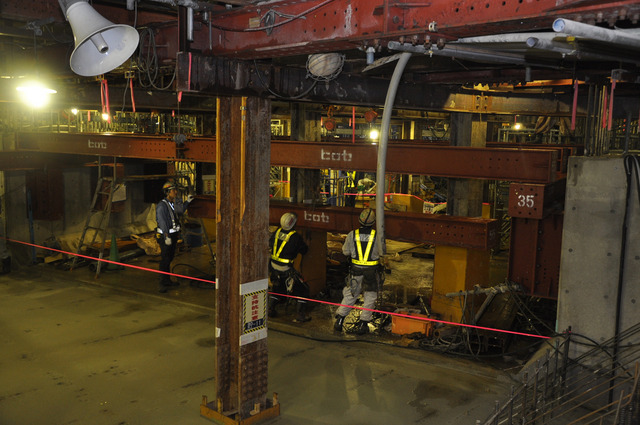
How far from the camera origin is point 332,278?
43.6ft

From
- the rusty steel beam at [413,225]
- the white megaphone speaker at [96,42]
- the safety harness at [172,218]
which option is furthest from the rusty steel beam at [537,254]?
the safety harness at [172,218]

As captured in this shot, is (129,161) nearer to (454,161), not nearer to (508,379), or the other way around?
(454,161)

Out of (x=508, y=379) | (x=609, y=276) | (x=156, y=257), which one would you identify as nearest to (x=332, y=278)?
(x=156, y=257)

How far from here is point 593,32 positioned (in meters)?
2.88

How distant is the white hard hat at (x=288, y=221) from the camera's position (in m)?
10.2

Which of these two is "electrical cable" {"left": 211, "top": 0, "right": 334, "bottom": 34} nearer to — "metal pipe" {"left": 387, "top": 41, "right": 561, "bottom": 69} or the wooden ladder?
"metal pipe" {"left": 387, "top": 41, "right": 561, "bottom": 69}

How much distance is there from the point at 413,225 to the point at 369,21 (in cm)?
532

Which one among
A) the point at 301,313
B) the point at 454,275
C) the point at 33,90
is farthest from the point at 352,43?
the point at 301,313

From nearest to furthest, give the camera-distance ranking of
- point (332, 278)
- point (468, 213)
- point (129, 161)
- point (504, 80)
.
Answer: point (504, 80) → point (468, 213) → point (332, 278) → point (129, 161)

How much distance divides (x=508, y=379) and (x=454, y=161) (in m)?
3.04

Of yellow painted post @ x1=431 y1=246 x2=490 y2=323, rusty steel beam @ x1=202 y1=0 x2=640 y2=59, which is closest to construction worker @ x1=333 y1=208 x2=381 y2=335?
yellow painted post @ x1=431 y1=246 x2=490 y2=323

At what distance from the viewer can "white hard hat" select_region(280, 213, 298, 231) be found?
10195 millimetres

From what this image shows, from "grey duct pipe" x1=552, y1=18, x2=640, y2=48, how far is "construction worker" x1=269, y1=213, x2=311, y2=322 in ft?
24.5

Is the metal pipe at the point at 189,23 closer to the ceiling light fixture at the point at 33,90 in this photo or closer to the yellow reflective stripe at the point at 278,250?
the ceiling light fixture at the point at 33,90
